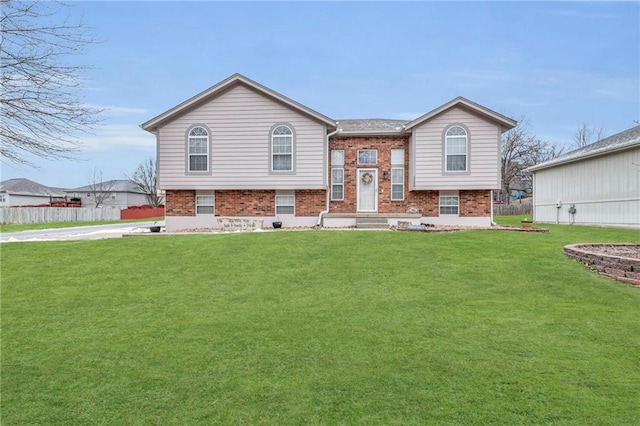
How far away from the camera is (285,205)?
18.3 meters

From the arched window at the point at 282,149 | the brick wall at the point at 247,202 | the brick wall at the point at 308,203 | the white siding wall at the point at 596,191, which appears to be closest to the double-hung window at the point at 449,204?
the brick wall at the point at 308,203

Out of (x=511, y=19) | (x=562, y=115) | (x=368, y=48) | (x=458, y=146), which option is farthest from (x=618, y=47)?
(x=562, y=115)

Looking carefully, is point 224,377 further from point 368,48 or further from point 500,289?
point 368,48

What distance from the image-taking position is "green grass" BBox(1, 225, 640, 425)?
11.8ft

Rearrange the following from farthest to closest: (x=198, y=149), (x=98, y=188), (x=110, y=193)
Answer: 1. (x=98, y=188)
2. (x=110, y=193)
3. (x=198, y=149)

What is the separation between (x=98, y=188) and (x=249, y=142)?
57436 millimetres

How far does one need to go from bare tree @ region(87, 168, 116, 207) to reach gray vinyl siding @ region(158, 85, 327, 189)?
52109 mm

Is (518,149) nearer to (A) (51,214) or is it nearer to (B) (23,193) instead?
(A) (51,214)

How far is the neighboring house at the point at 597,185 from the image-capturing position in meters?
17.3

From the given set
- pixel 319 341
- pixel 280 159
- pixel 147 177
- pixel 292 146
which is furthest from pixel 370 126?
pixel 147 177

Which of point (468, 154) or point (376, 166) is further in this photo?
point (376, 166)

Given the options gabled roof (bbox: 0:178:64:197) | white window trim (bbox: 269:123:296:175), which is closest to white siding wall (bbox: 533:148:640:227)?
white window trim (bbox: 269:123:296:175)

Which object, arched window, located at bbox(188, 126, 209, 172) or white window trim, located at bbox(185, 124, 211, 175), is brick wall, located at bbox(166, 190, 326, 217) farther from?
arched window, located at bbox(188, 126, 209, 172)

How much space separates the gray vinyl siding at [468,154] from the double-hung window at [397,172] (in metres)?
1.24
